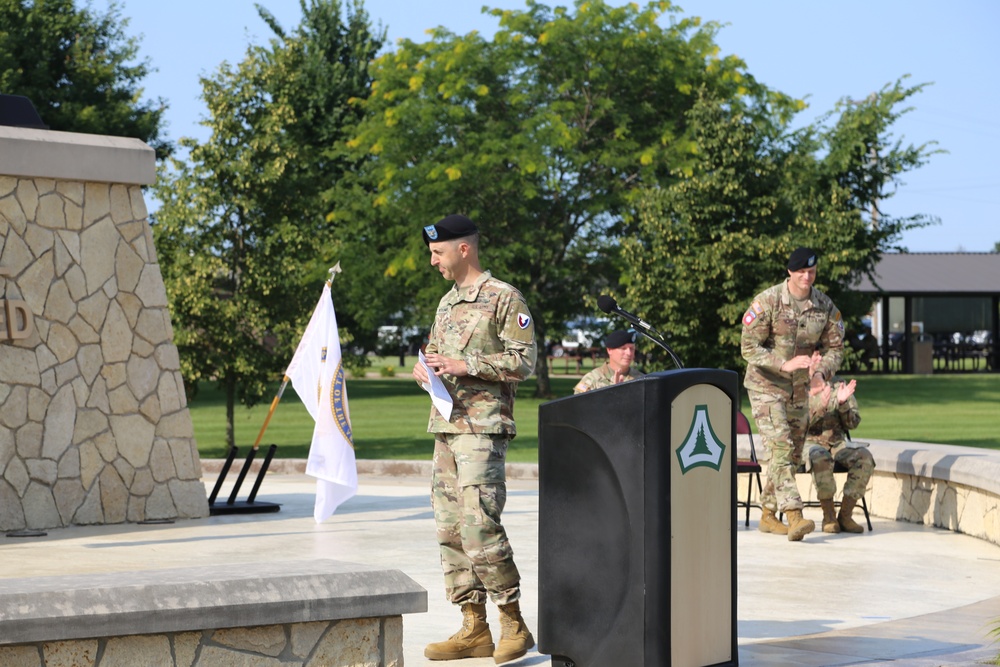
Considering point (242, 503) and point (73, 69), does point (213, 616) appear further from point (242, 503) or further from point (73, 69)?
point (73, 69)

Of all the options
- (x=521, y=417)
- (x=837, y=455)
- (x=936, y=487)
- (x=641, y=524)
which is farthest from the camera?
(x=521, y=417)

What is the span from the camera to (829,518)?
11.6 metres

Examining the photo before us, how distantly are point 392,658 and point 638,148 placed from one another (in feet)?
110

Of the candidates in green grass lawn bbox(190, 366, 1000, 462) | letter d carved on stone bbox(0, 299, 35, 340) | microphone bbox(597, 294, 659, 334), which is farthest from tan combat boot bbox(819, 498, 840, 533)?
green grass lawn bbox(190, 366, 1000, 462)

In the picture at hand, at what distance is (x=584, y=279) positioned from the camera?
40031 mm

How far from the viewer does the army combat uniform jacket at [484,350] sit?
6.42 metres

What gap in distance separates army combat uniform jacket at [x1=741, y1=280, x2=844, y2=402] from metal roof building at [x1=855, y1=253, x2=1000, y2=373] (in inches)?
1530

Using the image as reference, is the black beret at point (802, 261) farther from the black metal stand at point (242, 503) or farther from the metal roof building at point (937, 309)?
the metal roof building at point (937, 309)

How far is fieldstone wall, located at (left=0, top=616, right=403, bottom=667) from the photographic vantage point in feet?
15.0

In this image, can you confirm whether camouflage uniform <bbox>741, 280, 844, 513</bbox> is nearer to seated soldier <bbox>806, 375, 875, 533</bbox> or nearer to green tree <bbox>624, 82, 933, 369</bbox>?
seated soldier <bbox>806, 375, 875, 533</bbox>

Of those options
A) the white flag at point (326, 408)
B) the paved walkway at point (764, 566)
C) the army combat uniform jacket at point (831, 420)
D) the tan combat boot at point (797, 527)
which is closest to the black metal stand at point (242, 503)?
the paved walkway at point (764, 566)

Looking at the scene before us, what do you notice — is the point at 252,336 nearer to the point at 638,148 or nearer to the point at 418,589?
the point at 418,589

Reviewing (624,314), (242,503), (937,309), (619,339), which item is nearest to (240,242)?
(242,503)

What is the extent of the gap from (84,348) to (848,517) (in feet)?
21.9
